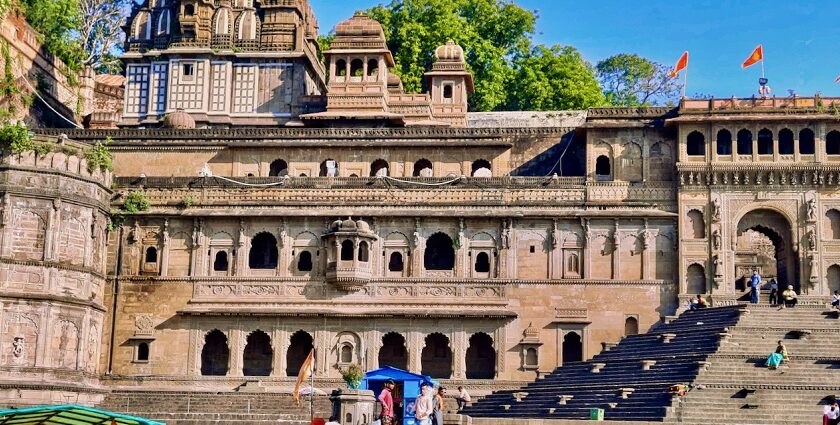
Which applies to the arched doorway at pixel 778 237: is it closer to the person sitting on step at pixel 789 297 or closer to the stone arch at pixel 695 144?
the person sitting on step at pixel 789 297

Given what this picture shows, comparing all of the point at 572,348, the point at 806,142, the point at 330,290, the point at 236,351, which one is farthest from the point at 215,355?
the point at 806,142

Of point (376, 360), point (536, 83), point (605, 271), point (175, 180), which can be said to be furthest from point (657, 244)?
point (536, 83)

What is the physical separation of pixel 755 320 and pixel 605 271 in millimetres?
6131

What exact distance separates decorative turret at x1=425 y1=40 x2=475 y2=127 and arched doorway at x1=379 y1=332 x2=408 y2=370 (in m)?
12.1

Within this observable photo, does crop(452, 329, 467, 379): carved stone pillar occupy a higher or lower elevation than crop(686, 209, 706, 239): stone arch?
lower

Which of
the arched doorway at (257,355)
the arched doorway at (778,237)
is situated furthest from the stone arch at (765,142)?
the arched doorway at (257,355)

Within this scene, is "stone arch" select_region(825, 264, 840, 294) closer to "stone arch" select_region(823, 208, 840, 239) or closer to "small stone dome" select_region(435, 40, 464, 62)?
"stone arch" select_region(823, 208, 840, 239)

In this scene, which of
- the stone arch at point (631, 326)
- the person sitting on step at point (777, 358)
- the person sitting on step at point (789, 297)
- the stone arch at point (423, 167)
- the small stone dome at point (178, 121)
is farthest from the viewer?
the small stone dome at point (178, 121)

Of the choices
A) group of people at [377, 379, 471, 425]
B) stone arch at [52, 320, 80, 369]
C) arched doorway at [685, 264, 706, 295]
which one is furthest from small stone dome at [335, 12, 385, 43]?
group of people at [377, 379, 471, 425]

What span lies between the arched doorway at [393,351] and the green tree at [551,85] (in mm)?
21395

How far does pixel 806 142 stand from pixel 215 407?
20.7 meters

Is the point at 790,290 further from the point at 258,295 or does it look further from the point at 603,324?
the point at 258,295

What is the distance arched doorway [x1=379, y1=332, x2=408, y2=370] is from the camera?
40.9m

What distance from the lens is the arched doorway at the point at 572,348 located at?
40.1 metres
